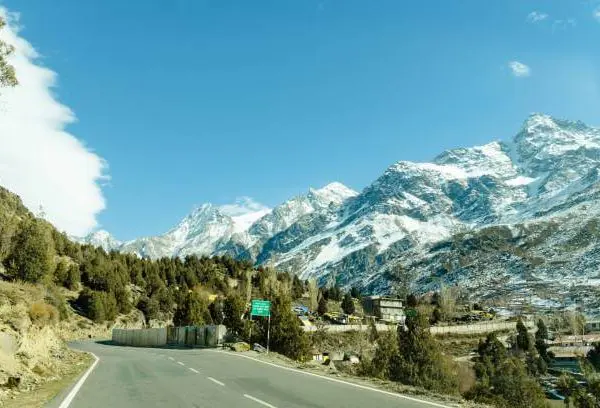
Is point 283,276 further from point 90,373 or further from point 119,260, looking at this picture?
point 90,373

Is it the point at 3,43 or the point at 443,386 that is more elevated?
the point at 3,43

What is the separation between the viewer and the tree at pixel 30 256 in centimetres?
7650

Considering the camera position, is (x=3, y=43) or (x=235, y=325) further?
(x=235, y=325)

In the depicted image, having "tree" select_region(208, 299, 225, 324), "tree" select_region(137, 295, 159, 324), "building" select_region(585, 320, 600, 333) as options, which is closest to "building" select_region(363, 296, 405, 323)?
"building" select_region(585, 320, 600, 333)

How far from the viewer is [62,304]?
80.7 m

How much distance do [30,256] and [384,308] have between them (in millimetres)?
123783

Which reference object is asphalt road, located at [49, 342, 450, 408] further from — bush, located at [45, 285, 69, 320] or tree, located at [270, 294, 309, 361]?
bush, located at [45, 285, 69, 320]

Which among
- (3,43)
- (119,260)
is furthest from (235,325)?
(119,260)

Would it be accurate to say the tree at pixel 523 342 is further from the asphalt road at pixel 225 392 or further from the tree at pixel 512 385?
the asphalt road at pixel 225 392

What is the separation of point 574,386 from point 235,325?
177 feet

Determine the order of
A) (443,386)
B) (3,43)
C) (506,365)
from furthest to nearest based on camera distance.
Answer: (506,365), (443,386), (3,43)

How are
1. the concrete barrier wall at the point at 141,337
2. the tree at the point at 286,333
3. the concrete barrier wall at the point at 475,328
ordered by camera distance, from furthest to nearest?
the concrete barrier wall at the point at 475,328, the concrete barrier wall at the point at 141,337, the tree at the point at 286,333

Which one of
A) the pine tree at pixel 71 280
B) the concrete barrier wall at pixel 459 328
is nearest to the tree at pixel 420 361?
the concrete barrier wall at pixel 459 328

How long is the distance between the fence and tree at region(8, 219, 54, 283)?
15.6 m
